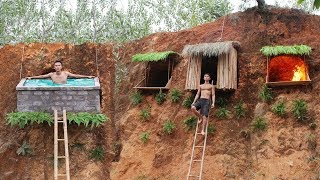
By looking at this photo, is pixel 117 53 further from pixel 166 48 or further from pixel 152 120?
pixel 152 120

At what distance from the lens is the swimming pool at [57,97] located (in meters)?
12.5

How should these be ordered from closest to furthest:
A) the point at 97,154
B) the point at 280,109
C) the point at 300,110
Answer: the point at 300,110
the point at 280,109
the point at 97,154

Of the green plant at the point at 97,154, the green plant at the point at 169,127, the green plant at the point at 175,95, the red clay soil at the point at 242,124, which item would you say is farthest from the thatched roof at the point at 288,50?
the green plant at the point at 97,154

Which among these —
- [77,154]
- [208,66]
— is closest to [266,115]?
[208,66]

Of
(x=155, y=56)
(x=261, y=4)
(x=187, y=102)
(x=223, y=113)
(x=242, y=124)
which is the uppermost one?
(x=261, y=4)

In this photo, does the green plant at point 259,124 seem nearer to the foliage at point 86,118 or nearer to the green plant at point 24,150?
the foliage at point 86,118

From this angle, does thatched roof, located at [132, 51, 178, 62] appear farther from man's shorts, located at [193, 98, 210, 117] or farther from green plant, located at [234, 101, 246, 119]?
green plant, located at [234, 101, 246, 119]

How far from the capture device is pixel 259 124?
1186 cm

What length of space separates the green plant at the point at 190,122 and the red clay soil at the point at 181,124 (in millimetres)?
185

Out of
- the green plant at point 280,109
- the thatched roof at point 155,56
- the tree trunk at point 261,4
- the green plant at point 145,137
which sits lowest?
the green plant at point 145,137

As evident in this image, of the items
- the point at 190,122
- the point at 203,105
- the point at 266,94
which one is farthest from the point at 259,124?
the point at 190,122

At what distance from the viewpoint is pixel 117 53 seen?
16000mm

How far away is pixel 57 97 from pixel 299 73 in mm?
7043

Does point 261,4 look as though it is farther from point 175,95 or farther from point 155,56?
point 175,95
